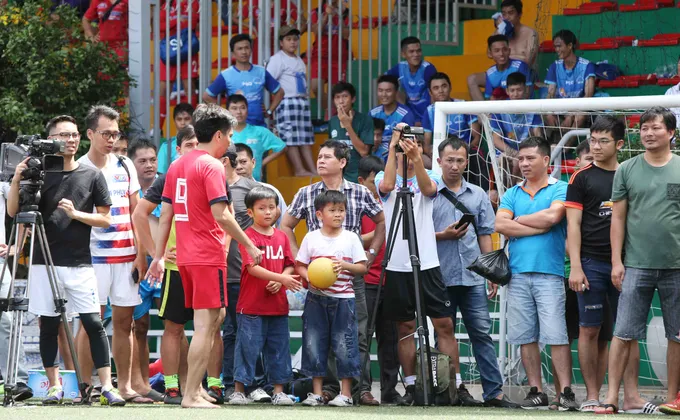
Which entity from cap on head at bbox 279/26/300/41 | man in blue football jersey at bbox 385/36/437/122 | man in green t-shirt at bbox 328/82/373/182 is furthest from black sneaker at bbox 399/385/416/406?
cap on head at bbox 279/26/300/41

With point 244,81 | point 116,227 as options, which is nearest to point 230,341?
point 116,227

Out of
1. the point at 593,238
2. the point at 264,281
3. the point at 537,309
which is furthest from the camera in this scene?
the point at 264,281

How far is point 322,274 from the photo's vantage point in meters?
8.16

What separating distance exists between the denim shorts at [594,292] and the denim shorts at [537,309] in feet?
0.51

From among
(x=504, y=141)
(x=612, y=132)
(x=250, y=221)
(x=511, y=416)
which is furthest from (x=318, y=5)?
(x=511, y=416)

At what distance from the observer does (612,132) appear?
820 cm

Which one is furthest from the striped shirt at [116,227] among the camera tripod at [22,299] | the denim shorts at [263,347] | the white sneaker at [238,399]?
the white sneaker at [238,399]

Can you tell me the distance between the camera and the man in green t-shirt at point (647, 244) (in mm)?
7746

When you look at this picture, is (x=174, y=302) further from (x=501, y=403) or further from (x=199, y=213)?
Answer: (x=501, y=403)

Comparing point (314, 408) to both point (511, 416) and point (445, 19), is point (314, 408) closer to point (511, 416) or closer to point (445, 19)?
point (511, 416)

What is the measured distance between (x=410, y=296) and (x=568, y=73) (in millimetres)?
5115

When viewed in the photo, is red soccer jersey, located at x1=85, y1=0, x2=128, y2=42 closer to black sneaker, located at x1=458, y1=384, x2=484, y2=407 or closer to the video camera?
the video camera

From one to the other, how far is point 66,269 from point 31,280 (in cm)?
25

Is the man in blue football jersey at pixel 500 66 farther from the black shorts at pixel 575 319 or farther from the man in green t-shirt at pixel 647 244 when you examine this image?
the man in green t-shirt at pixel 647 244
